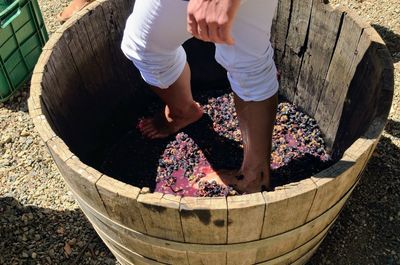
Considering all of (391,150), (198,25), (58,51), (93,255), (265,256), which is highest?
(198,25)

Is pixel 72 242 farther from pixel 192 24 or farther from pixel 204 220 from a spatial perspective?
pixel 192 24

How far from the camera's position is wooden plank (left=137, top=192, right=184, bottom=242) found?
1.37 m

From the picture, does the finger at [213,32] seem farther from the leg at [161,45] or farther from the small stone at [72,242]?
the small stone at [72,242]

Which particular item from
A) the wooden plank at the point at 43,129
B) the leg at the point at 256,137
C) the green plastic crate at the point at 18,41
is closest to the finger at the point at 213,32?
the leg at the point at 256,137

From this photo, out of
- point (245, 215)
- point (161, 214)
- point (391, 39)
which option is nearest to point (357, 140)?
point (245, 215)

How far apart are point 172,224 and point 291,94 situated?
4.77 ft

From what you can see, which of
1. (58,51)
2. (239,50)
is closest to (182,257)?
(239,50)

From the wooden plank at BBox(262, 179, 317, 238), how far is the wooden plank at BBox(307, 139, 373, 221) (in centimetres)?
3

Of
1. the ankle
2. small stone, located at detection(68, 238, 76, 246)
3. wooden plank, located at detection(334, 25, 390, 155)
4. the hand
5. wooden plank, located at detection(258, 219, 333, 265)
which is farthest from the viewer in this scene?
the ankle

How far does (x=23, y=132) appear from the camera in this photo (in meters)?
2.73

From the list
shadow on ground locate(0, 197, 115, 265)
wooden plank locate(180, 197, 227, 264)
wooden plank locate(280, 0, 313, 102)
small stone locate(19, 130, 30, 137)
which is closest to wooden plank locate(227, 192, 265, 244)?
wooden plank locate(180, 197, 227, 264)

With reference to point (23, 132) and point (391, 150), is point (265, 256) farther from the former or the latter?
point (23, 132)

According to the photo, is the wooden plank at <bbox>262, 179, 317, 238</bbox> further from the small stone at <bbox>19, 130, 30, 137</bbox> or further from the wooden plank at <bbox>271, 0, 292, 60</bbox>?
the small stone at <bbox>19, 130, 30, 137</bbox>

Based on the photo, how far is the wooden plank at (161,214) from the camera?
137 cm
